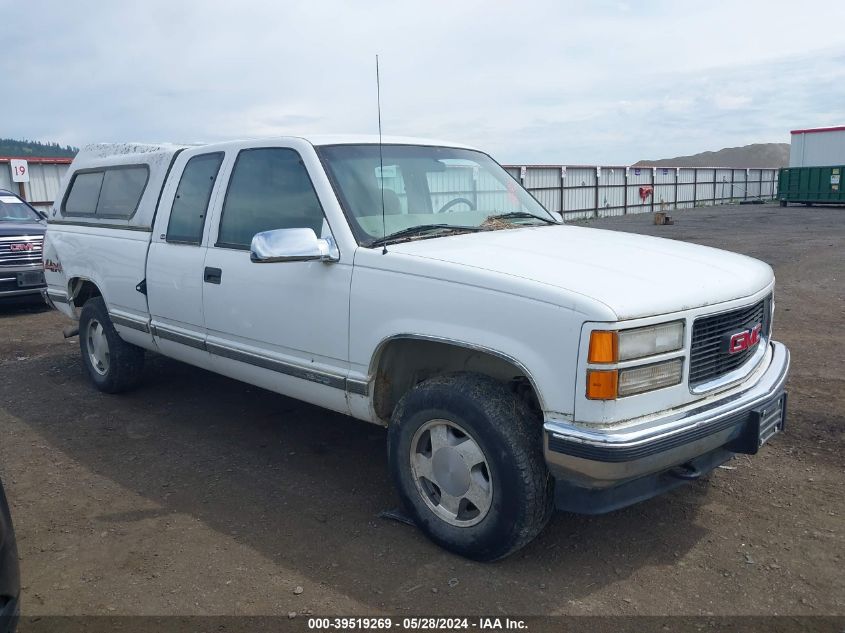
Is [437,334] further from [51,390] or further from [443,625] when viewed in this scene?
[51,390]

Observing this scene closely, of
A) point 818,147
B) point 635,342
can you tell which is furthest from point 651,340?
point 818,147

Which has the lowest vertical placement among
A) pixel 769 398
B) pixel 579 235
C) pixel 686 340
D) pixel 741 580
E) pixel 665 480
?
pixel 741 580

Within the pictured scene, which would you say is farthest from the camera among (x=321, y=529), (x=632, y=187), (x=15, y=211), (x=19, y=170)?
(x=632, y=187)

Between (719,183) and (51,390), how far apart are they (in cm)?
4499

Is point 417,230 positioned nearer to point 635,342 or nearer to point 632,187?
point 635,342

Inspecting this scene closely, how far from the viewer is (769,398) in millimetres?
3395

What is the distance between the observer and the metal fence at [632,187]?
3112cm

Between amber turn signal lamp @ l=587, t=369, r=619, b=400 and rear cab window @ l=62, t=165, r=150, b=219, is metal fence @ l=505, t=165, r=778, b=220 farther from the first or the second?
amber turn signal lamp @ l=587, t=369, r=619, b=400

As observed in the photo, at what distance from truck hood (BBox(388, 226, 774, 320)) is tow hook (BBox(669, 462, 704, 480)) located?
0.70 meters

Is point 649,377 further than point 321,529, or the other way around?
point 321,529

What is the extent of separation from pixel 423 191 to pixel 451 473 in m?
1.72

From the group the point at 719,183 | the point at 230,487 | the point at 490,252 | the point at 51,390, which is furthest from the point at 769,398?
the point at 719,183

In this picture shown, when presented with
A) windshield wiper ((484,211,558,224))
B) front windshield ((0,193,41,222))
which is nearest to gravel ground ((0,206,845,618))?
windshield wiper ((484,211,558,224))

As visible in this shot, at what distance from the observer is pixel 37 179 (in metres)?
19.2
